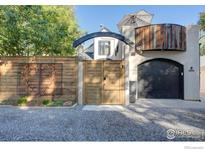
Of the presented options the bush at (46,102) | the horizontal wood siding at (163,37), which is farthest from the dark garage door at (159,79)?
the bush at (46,102)

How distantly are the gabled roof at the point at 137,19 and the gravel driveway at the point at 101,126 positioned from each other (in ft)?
37.1

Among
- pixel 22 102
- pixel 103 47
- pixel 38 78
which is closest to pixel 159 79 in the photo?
pixel 38 78

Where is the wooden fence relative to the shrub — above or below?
above

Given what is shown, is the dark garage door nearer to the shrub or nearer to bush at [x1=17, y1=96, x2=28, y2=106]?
the shrub

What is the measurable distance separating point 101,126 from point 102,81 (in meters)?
4.67

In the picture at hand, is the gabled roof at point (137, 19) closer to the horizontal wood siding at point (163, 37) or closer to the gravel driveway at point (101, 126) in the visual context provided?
the horizontal wood siding at point (163, 37)

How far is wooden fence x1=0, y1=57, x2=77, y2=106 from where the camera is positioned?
34.9 ft

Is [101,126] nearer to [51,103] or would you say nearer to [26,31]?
[51,103]

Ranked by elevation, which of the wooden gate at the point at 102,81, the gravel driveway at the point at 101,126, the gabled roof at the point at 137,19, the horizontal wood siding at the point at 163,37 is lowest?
the gravel driveway at the point at 101,126

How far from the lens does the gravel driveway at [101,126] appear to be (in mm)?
5199

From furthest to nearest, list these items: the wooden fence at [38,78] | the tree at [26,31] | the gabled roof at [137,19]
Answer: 1. the gabled roof at [137,19]
2. the tree at [26,31]
3. the wooden fence at [38,78]

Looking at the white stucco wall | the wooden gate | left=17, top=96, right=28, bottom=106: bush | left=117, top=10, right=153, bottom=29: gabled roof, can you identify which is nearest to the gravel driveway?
left=17, top=96, right=28, bottom=106: bush

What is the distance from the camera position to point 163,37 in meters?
12.0
